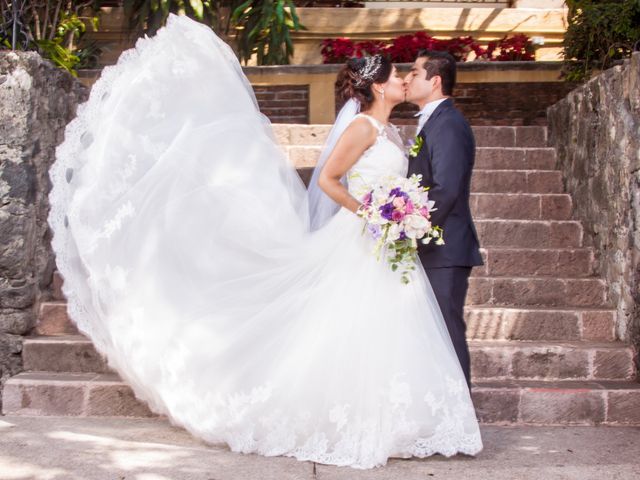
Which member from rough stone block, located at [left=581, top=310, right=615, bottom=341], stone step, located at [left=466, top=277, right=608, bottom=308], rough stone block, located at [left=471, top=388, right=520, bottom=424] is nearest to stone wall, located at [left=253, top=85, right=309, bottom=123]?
stone step, located at [left=466, top=277, right=608, bottom=308]

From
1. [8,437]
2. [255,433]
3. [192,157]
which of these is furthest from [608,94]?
[8,437]

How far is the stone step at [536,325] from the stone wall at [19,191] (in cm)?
296

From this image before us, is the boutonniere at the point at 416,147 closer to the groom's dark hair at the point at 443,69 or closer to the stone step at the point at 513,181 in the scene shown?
the groom's dark hair at the point at 443,69

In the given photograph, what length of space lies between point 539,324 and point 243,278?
2391 mm

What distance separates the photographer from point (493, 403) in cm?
512

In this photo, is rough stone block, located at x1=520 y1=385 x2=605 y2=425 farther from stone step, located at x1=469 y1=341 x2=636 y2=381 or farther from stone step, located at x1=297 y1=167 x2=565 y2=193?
stone step, located at x1=297 y1=167 x2=565 y2=193

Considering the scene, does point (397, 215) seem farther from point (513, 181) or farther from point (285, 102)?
point (285, 102)

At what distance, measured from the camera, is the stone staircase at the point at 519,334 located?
16.8 ft

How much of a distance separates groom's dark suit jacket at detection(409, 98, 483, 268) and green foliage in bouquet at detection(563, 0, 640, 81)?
3.89 metres

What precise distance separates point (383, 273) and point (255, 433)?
1.05 m

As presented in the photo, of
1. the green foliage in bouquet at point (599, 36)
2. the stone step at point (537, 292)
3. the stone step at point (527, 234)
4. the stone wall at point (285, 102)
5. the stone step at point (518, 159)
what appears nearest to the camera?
the stone step at point (537, 292)

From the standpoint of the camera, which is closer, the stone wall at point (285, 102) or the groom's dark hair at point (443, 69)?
the groom's dark hair at point (443, 69)

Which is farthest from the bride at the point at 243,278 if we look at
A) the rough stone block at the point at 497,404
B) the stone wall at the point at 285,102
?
the stone wall at the point at 285,102

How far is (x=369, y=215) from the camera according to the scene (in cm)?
420
